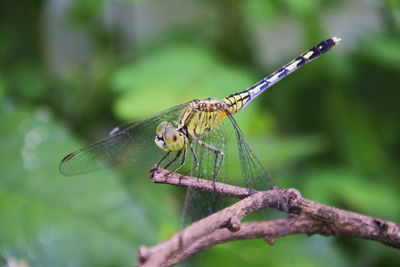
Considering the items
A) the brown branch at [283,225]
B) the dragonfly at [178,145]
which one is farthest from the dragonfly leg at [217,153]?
the brown branch at [283,225]

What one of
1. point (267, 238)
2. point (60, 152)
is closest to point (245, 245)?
point (60, 152)

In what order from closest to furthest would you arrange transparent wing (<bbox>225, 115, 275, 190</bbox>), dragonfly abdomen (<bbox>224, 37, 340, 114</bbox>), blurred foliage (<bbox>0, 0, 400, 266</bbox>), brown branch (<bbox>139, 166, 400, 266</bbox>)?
brown branch (<bbox>139, 166, 400, 266</bbox>)
transparent wing (<bbox>225, 115, 275, 190</bbox>)
dragonfly abdomen (<bbox>224, 37, 340, 114</bbox>)
blurred foliage (<bbox>0, 0, 400, 266</bbox>)

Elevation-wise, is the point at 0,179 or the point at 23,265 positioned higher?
the point at 0,179

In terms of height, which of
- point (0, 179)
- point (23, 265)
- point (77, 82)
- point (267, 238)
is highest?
point (77, 82)

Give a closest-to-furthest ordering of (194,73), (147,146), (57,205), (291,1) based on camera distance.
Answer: (147,146) → (57,205) → (291,1) → (194,73)

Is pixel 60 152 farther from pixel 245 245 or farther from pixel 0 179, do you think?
pixel 245 245

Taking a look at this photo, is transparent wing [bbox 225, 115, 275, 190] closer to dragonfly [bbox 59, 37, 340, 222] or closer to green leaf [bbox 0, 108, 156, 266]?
dragonfly [bbox 59, 37, 340, 222]

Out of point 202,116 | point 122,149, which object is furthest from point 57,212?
point 202,116

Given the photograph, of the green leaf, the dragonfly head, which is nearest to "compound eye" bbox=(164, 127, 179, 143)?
the dragonfly head

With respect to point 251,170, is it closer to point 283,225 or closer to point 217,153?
point 217,153
